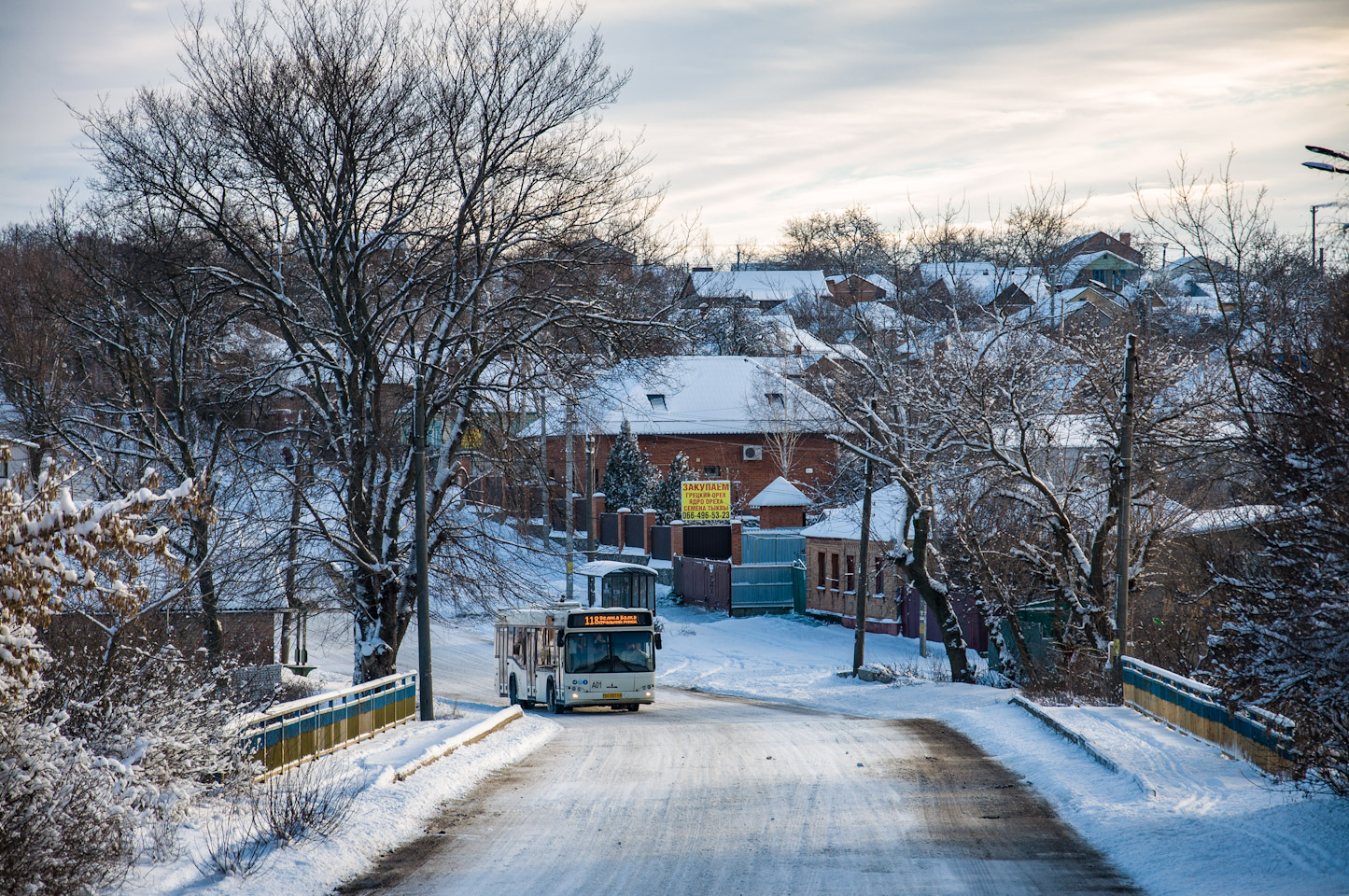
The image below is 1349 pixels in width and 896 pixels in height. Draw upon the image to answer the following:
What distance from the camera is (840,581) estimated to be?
45.9m

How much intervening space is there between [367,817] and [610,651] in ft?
57.4

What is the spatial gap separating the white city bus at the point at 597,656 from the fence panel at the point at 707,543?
82.3 feet

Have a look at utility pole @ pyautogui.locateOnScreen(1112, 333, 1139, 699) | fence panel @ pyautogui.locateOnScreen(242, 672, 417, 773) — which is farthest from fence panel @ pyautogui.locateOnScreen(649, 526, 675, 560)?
fence panel @ pyautogui.locateOnScreen(242, 672, 417, 773)

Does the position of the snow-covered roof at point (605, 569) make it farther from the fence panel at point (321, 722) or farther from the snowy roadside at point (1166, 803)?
the fence panel at point (321, 722)

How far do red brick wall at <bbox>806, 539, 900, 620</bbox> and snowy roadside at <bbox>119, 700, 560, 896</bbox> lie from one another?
25.9m

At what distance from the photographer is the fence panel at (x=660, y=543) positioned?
184 ft

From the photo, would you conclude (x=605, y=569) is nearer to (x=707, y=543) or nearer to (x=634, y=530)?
(x=707, y=543)

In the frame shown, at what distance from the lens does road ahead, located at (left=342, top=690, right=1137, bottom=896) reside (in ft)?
32.0

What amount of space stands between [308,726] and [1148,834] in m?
9.50

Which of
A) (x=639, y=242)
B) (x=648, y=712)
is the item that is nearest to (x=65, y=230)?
(x=639, y=242)

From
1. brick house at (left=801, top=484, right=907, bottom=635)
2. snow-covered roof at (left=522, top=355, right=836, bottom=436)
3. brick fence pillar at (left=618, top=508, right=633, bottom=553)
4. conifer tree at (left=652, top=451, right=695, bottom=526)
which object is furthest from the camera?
snow-covered roof at (left=522, top=355, right=836, bottom=436)

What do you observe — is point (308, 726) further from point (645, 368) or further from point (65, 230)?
point (65, 230)

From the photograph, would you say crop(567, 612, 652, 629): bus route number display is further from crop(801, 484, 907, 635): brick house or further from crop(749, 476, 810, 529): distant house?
crop(749, 476, 810, 529): distant house

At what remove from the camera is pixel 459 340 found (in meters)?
24.1
